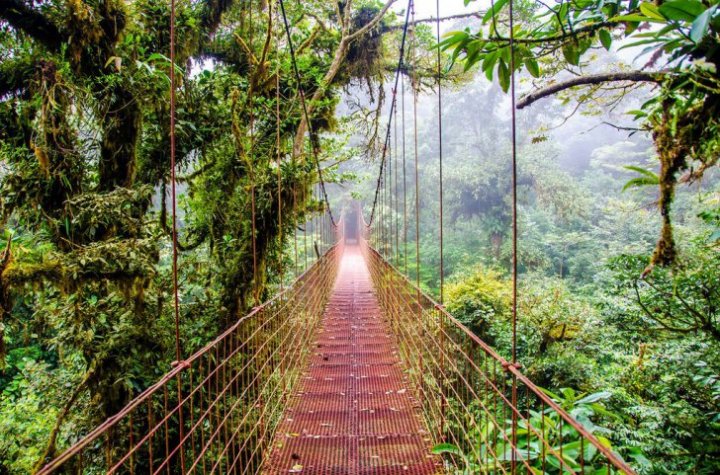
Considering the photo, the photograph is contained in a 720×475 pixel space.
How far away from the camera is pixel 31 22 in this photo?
2488 millimetres

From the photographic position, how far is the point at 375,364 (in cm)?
290

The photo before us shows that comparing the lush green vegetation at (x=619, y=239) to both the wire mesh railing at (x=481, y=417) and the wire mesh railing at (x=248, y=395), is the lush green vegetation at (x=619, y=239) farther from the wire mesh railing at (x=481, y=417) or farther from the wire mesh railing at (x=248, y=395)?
the wire mesh railing at (x=248, y=395)

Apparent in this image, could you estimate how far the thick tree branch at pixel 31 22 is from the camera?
95.0 inches

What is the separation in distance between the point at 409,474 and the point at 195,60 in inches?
159

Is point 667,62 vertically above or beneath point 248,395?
above

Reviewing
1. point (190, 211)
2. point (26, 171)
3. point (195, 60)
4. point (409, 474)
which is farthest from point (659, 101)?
point (195, 60)

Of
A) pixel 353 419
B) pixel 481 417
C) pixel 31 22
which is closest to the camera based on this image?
pixel 481 417

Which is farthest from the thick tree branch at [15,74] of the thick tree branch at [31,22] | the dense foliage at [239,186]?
the thick tree branch at [31,22]

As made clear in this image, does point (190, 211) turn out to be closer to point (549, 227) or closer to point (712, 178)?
point (549, 227)

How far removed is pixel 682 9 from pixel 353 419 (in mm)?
1981

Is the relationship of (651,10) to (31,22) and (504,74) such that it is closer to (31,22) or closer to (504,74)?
(504,74)

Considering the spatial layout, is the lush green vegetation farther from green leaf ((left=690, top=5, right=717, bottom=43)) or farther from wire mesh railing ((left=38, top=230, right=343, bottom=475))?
wire mesh railing ((left=38, top=230, right=343, bottom=475))

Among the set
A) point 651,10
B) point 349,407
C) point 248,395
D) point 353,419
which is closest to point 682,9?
point 651,10

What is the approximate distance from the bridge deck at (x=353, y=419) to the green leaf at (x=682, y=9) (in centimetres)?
159
